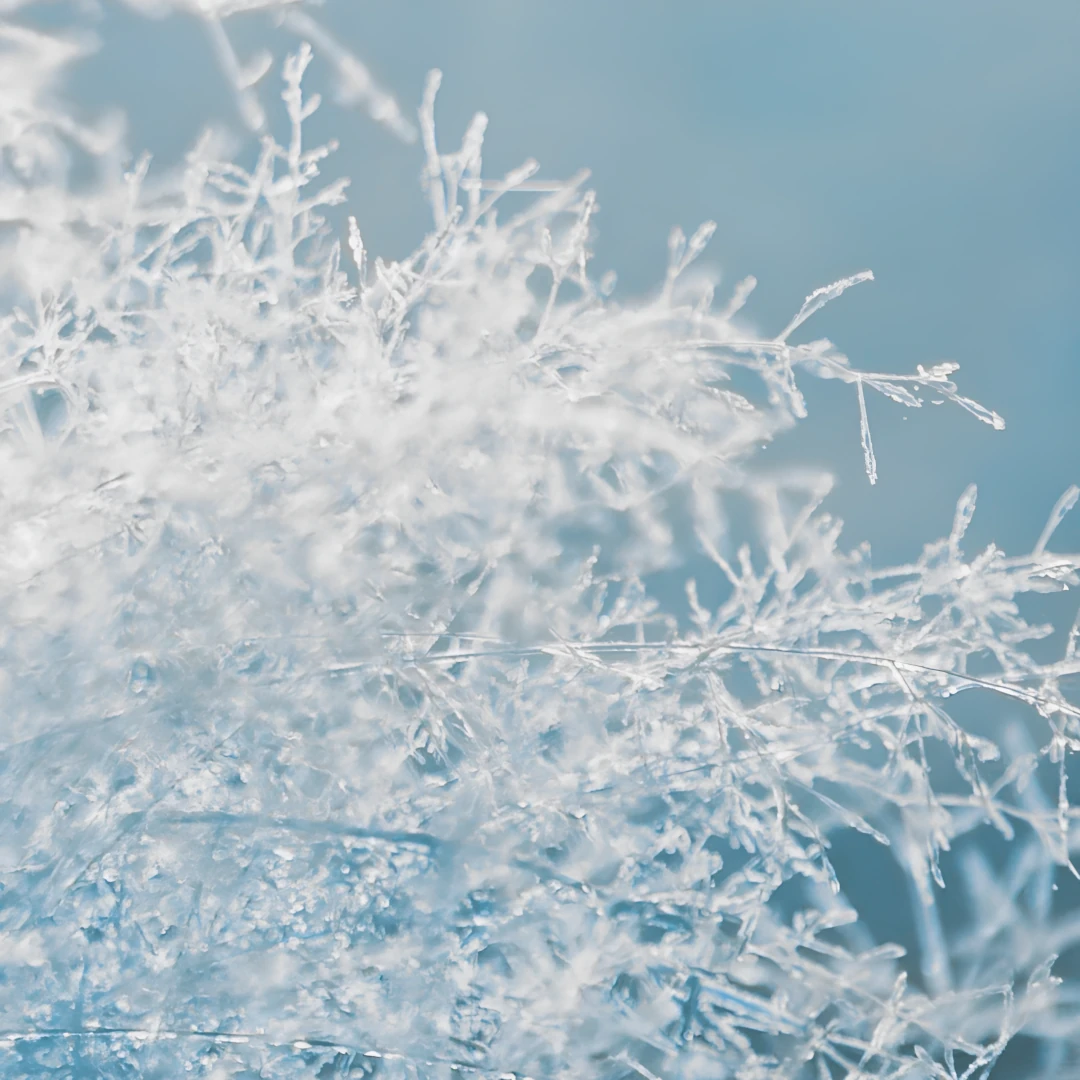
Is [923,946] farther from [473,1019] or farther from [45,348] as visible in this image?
[45,348]

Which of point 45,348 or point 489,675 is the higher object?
point 45,348

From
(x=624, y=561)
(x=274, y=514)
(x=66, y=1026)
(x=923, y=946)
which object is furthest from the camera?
(x=923, y=946)

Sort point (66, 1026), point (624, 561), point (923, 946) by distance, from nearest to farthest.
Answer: point (66, 1026) → point (624, 561) → point (923, 946)

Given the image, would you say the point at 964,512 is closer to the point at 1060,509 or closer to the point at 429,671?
the point at 1060,509

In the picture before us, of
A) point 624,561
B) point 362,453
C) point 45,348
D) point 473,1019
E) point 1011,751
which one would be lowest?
point 473,1019

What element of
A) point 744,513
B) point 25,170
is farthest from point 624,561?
point 25,170

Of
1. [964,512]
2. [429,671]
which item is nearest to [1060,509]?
[964,512]

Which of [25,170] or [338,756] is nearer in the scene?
[338,756]
